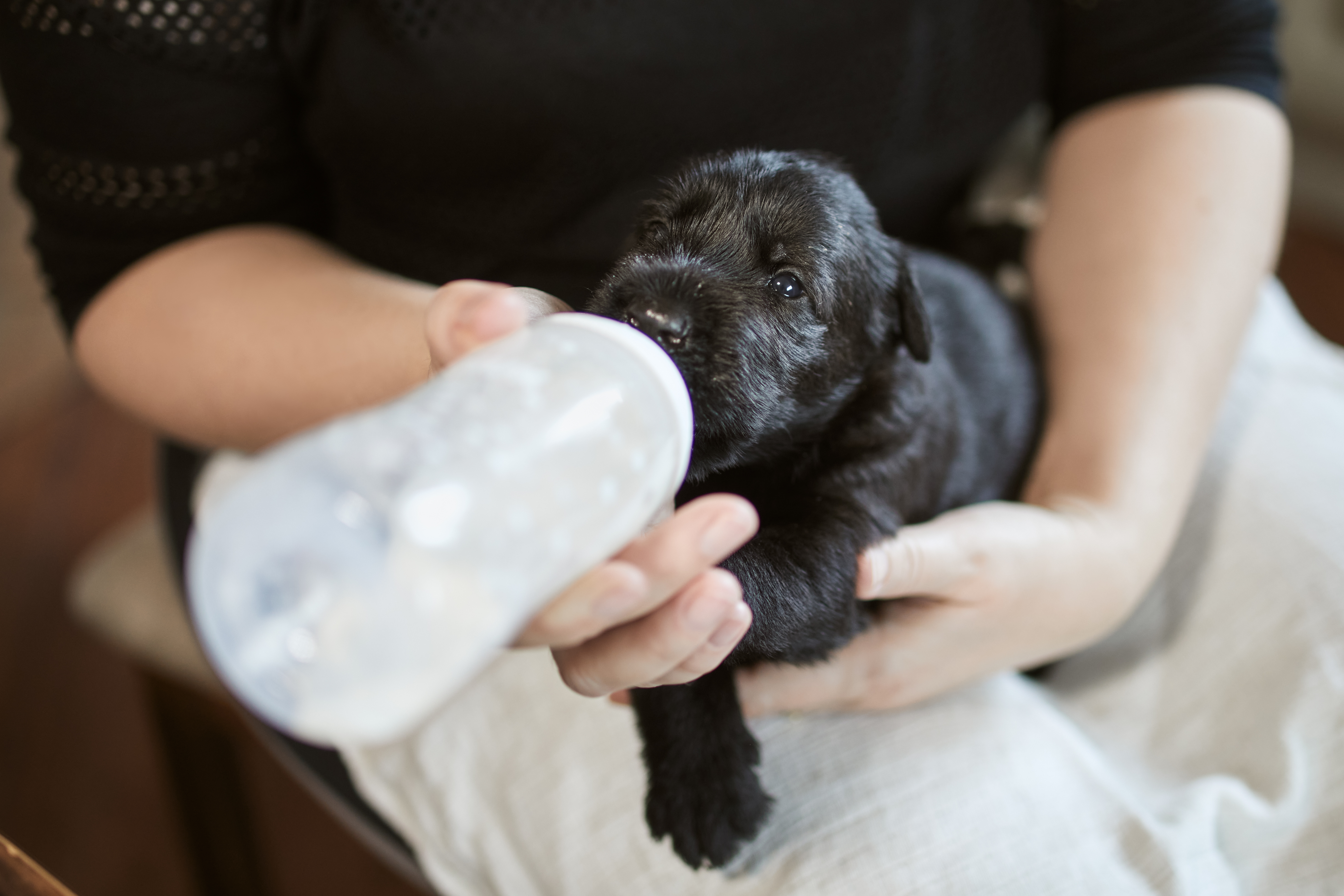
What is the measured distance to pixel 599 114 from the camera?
1.07 meters

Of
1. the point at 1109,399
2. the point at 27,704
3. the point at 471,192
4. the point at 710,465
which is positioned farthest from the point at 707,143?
the point at 27,704

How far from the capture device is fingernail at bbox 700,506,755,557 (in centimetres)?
60

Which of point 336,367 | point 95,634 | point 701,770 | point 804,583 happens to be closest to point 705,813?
point 701,770

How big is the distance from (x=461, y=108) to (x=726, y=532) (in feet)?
2.28

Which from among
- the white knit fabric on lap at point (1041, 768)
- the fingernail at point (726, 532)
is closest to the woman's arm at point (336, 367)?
the fingernail at point (726, 532)

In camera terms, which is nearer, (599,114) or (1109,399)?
(599,114)

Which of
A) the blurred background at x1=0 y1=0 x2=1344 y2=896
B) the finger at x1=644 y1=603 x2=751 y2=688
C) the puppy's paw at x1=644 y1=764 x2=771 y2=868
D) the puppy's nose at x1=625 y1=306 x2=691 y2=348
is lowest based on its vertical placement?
the blurred background at x1=0 y1=0 x2=1344 y2=896

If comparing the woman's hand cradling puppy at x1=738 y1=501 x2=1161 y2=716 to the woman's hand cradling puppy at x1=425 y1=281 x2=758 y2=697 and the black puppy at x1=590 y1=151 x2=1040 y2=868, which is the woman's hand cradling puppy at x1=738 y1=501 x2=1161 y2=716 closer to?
the black puppy at x1=590 y1=151 x2=1040 y2=868

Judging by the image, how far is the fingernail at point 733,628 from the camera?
64 centimetres

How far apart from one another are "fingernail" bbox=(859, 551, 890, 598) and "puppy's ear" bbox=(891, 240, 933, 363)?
0.25m

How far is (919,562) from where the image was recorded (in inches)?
33.8

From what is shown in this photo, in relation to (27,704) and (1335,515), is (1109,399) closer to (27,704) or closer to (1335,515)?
(1335,515)

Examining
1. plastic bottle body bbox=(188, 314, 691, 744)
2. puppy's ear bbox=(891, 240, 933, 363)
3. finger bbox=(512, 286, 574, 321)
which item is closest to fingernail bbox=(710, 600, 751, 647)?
plastic bottle body bbox=(188, 314, 691, 744)

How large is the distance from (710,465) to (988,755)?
0.46 metres
